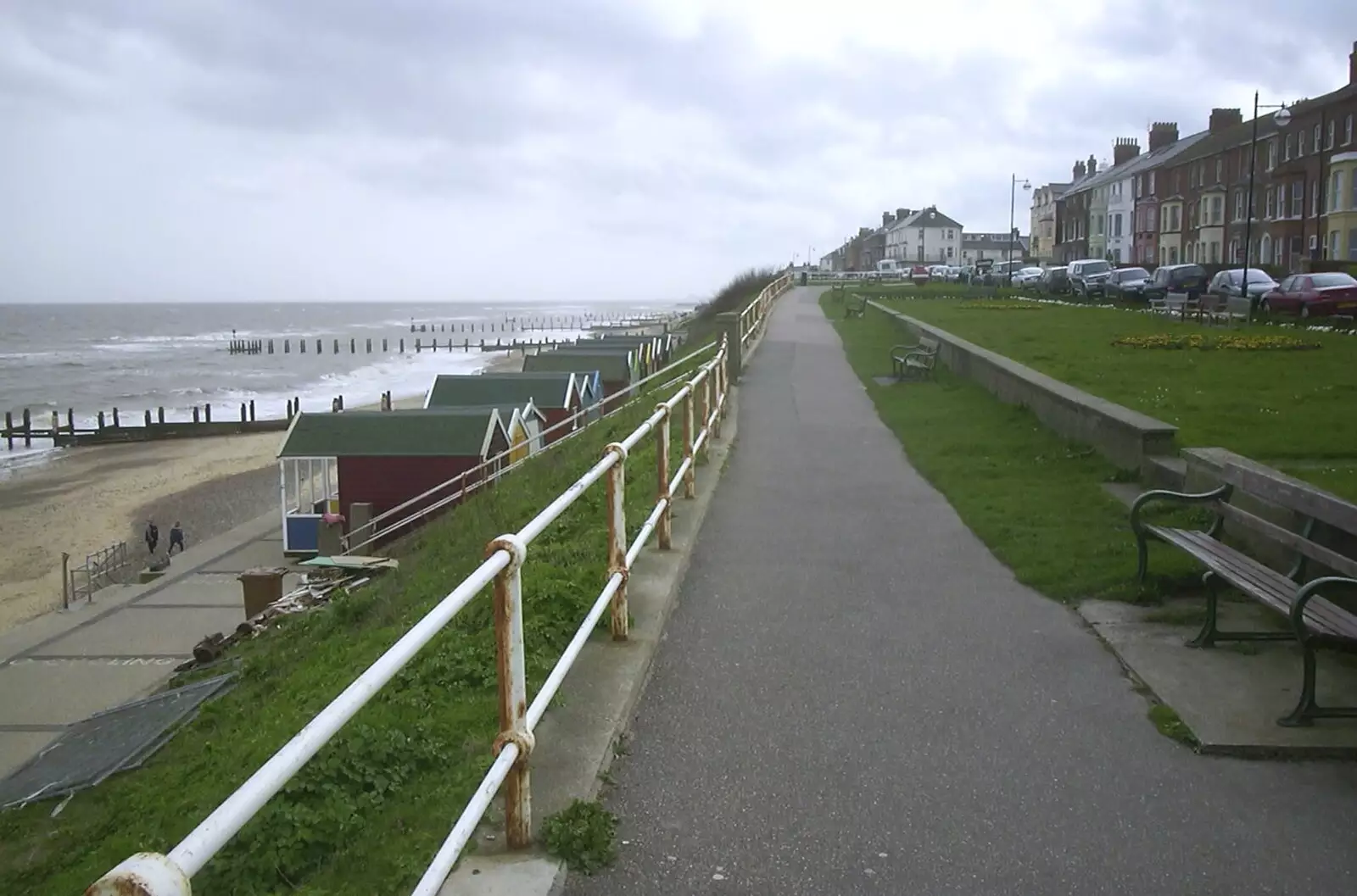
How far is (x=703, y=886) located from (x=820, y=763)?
3.56 ft

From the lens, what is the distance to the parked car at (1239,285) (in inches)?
1312

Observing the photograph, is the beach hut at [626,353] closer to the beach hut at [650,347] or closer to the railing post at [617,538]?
the beach hut at [650,347]

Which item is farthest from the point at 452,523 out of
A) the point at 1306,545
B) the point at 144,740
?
the point at 1306,545

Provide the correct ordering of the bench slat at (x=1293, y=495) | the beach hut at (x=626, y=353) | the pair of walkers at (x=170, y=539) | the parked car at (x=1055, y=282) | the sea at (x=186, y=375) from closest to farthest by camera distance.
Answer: the bench slat at (x=1293, y=495) → the pair of walkers at (x=170, y=539) → the beach hut at (x=626, y=353) → the parked car at (x=1055, y=282) → the sea at (x=186, y=375)

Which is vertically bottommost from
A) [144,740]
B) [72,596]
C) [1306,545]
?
[72,596]

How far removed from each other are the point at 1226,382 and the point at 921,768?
12.7m

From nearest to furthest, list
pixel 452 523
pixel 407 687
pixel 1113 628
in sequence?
pixel 407 687
pixel 1113 628
pixel 452 523

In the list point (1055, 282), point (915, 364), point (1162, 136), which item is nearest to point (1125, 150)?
point (1162, 136)

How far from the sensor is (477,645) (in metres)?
6.12

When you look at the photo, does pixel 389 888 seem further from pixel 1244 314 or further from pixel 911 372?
pixel 1244 314

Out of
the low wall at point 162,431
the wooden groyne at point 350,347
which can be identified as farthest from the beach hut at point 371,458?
the wooden groyne at point 350,347

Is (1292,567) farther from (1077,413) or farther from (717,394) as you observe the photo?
(717,394)

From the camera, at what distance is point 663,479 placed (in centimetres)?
771

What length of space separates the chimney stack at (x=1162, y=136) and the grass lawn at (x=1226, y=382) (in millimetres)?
58907
